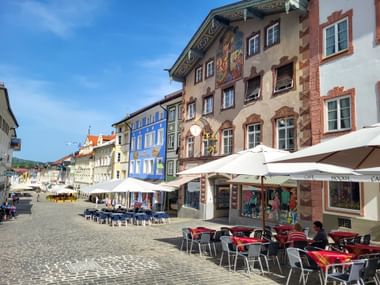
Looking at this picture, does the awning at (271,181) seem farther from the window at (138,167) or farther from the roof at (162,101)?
the window at (138,167)

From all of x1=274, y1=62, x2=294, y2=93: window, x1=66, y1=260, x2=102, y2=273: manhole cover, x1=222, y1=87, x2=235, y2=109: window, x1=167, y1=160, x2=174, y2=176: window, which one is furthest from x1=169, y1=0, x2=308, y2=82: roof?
x1=66, y1=260, x2=102, y2=273: manhole cover

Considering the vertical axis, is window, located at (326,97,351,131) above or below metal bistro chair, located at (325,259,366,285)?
above

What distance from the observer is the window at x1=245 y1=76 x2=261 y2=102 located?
760 inches

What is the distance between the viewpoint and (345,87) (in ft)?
44.7

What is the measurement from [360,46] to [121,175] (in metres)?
36.8

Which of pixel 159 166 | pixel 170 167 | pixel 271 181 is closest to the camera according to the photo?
pixel 271 181

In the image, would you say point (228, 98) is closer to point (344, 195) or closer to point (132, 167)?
point (344, 195)

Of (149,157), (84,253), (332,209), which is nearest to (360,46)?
(332,209)

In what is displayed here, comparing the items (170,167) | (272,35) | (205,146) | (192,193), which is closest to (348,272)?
(272,35)

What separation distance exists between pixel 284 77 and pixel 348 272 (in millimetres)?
12627

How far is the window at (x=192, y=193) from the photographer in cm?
2472

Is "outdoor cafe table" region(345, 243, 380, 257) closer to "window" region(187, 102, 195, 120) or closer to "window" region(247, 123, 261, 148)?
"window" region(247, 123, 261, 148)

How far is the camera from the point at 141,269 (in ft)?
29.5

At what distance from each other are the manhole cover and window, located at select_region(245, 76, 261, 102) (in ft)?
42.8
